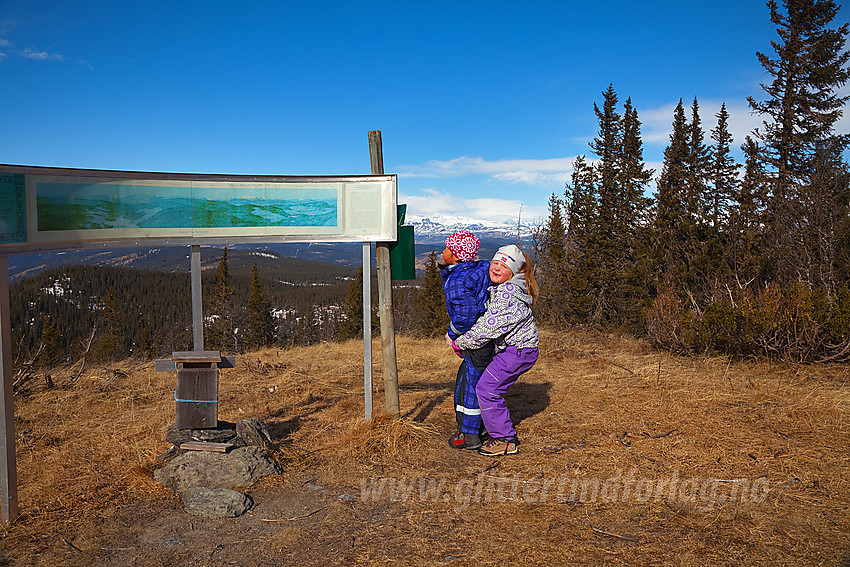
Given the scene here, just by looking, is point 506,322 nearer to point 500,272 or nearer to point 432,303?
point 500,272

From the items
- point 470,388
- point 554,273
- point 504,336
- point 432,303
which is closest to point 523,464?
point 470,388

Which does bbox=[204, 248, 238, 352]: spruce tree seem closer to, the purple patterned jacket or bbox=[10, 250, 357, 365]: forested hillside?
bbox=[10, 250, 357, 365]: forested hillside

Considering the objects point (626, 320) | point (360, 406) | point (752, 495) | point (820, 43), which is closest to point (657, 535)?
point (752, 495)

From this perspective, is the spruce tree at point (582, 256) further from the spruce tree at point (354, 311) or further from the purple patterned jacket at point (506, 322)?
the spruce tree at point (354, 311)

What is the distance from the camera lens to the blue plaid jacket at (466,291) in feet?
16.1

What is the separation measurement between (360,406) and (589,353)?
4793 mm

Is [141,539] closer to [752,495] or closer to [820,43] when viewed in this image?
[752,495]

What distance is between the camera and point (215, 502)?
3912 millimetres

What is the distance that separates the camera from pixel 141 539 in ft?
11.5

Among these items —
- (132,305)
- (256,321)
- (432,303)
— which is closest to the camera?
(432,303)

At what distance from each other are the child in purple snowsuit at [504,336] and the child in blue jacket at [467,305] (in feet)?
0.29

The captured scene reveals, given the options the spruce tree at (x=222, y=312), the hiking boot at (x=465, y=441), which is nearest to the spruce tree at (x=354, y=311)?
the spruce tree at (x=222, y=312)

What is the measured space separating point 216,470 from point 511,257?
2.96 metres

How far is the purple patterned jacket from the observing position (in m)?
4.81
